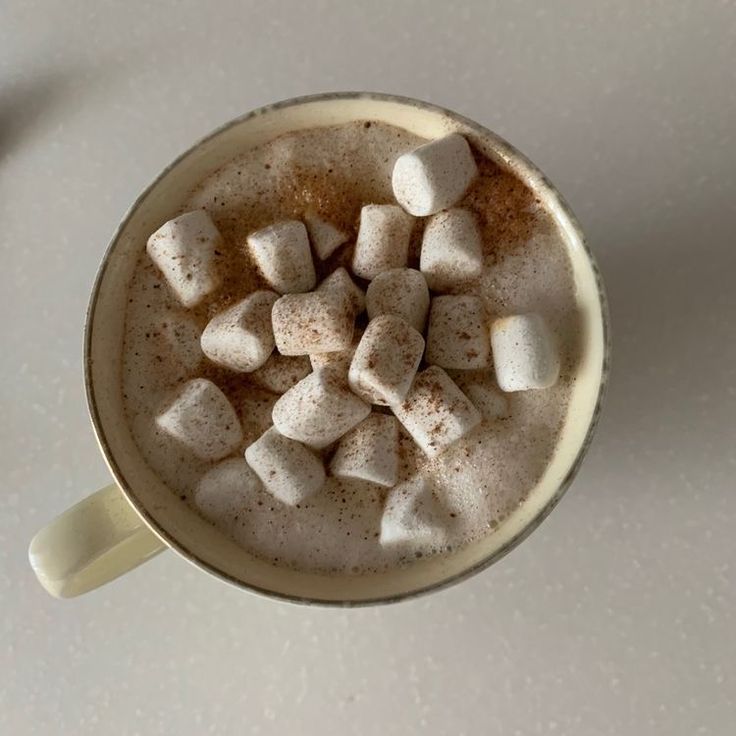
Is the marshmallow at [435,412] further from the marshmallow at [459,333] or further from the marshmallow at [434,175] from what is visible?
the marshmallow at [434,175]

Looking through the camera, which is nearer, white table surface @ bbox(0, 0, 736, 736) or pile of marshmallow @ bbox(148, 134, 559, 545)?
pile of marshmallow @ bbox(148, 134, 559, 545)

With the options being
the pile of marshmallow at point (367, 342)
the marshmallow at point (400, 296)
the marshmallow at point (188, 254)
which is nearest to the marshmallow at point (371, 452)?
the pile of marshmallow at point (367, 342)

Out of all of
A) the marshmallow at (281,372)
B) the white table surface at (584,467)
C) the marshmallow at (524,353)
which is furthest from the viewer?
the white table surface at (584,467)

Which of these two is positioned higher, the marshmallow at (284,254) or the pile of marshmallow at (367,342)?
the marshmallow at (284,254)

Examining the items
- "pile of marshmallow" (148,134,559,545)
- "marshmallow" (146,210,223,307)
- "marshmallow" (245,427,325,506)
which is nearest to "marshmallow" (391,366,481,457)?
"pile of marshmallow" (148,134,559,545)

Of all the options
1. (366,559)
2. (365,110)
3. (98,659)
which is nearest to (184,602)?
(98,659)

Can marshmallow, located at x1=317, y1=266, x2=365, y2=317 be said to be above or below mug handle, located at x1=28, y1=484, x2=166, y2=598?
above

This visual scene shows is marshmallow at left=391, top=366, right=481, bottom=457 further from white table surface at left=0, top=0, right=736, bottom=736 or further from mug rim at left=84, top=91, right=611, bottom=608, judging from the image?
white table surface at left=0, top=0, right=736, bottom=736
